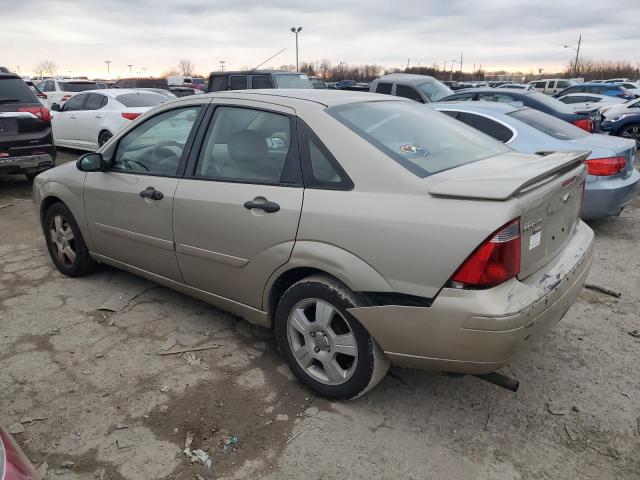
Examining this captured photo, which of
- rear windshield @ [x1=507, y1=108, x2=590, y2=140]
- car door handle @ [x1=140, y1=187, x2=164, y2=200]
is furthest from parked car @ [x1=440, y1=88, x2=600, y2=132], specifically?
car door handle @ [x1=140, y1=187, x2=164, y2=200]

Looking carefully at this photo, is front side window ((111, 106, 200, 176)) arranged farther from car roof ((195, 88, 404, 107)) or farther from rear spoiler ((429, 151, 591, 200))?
rear spoiler ((429, 151, 591, 200))

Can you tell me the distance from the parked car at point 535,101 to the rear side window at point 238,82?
485 cm

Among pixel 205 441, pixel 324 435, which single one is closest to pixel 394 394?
pixel 324 435

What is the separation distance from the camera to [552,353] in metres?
3.34

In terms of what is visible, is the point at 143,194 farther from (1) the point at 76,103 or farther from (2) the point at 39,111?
(1) the point at 76,103

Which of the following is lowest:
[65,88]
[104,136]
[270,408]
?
[270,408]

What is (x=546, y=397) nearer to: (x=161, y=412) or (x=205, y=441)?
(x=205, y=441)

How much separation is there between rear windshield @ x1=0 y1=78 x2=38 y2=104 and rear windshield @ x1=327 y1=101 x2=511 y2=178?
21.5 feet

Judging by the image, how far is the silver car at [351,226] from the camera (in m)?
2.29

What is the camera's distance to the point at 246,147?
3172 millimetres

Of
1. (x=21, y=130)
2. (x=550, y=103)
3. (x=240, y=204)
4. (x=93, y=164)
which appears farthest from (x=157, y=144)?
(x=550, y=103)

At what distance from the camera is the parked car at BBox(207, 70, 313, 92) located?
1145 cm

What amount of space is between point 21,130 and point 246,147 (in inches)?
232

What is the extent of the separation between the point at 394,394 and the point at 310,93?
1.94 m
